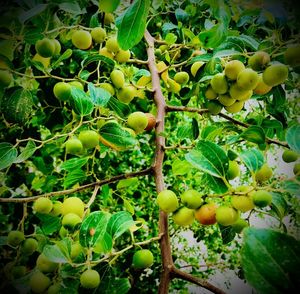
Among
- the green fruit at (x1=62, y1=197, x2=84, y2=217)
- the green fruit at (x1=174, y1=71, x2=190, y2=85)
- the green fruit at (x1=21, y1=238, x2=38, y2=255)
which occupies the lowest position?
the green fruit at (x1=21, y1=238, x2=38, y2=255)

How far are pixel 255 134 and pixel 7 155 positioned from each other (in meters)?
0.55

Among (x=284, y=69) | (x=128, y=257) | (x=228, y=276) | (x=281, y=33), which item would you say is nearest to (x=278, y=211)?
(x=284, y=69)

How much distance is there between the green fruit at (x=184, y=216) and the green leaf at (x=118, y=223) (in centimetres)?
9

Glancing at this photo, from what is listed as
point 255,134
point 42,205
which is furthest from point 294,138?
point 42,205

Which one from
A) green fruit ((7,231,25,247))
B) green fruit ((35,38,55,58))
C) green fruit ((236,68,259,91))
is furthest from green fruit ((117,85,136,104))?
green fruit ((7,231,25,247))

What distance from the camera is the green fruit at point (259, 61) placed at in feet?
2.09

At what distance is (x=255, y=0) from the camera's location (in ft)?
3.52

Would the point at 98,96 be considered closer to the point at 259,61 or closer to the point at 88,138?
the point at 88,138

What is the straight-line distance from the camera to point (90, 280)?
1.82ft

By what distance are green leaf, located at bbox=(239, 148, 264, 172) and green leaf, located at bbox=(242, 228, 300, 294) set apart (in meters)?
0.28

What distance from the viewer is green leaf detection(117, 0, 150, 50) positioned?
552 millimetres

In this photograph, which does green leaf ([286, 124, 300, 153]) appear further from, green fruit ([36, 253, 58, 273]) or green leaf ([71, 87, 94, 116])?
green fruit ([36, 253, 58, 273])

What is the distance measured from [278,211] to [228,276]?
2.97 m

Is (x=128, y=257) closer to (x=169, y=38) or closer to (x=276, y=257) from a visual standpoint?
(x=169, y=38)
